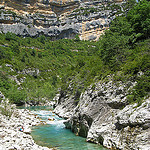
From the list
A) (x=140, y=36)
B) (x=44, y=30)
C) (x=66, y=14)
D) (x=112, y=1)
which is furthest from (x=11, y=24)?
(x=140, y=36)

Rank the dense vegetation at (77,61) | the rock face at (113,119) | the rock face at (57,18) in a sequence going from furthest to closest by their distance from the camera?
the rock face at (57,18) → the dense vegetation at (77,61) → the rock face at (113,119)

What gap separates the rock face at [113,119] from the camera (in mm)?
9102

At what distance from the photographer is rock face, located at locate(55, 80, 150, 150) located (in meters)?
9.10

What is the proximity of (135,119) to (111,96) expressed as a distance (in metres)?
3.83

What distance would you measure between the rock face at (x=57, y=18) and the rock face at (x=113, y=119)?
98560 millimetres

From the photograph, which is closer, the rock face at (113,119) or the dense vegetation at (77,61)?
the rock face at (113,119)

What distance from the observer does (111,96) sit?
43.1 ft

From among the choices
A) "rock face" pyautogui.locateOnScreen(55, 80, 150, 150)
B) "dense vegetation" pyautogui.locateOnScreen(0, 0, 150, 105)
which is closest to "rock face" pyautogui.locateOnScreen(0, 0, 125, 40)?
"dense vegetation" pyautogui.locateOnScreen(0, 0, 150, 105)

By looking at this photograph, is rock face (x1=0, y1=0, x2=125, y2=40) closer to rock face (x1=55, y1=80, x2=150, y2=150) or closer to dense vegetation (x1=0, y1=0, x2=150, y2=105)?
dense vegetation (x1=0, y1=0, x2=150, y2=105)

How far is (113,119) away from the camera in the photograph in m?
11.6

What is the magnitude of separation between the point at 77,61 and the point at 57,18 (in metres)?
100.0

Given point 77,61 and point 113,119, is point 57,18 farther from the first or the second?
point 113,119

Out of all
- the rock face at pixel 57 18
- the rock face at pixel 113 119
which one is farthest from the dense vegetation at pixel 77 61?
the rock face at pixel 57 18

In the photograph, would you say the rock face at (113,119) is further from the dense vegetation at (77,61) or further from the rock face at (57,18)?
the rock face at (57,18)
